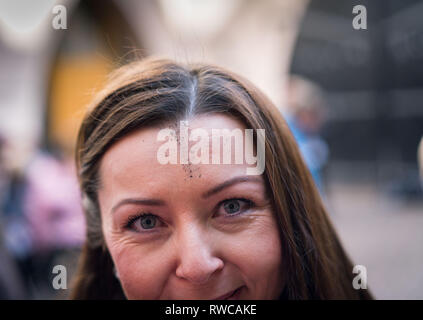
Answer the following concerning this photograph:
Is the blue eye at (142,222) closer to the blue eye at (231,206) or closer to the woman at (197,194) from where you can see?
the woman at (197,194)

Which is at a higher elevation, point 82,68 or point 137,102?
point 82,68

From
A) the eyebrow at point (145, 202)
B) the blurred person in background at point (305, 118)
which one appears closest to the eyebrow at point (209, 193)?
the eyebrow at point (145, 202)

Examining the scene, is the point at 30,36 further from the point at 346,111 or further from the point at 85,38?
the point at 346,111

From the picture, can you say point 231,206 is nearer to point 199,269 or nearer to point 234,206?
point 234,206

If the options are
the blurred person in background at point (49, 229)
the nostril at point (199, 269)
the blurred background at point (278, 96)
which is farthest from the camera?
the blurred background at point (278, 96)

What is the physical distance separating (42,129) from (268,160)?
21.8 feet

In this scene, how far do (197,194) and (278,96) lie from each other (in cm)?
569

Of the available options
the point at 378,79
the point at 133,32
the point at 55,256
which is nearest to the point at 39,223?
the point at 55,256

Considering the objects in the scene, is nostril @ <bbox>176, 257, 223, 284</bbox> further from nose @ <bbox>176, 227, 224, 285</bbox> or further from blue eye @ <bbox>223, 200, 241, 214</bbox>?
blue eye @ <bbox>223, 200, 241, 214</bbox>

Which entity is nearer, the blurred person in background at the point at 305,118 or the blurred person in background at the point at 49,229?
the blurred person in background at the point at 49,229

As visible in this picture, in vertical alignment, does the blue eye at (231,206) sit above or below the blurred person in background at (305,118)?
below

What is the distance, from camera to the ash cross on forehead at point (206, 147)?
1062mm

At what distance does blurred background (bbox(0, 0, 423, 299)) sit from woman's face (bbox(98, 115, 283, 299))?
2448mm
